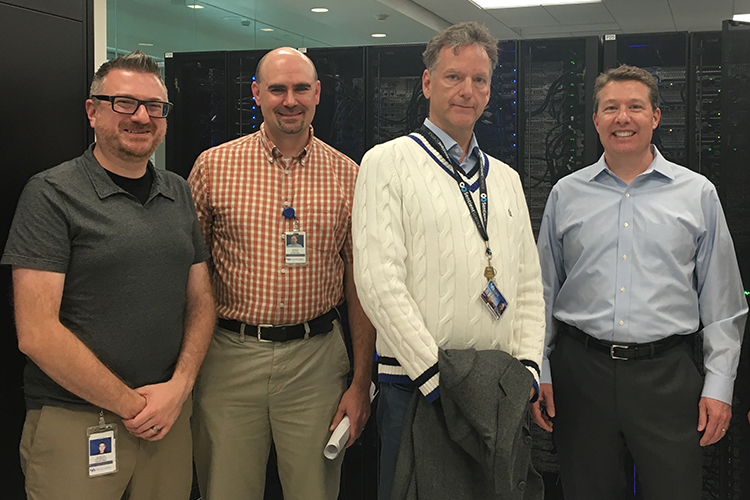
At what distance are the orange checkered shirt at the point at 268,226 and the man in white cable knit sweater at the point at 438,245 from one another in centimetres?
34

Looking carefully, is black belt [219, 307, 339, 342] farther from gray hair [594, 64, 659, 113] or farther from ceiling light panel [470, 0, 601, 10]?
ceiling light panel [470, 0, 601, 10]

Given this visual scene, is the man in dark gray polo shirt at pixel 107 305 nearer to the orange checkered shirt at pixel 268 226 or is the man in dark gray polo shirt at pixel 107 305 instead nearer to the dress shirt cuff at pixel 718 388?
the orange checkered shirt at pixel 268 226

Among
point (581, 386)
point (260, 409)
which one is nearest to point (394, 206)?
point (260, 409)

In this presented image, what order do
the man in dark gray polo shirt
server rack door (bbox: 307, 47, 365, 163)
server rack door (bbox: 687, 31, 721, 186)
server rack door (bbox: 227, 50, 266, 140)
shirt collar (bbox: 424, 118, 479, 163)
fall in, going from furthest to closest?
server rack door (bbox: 227, 50, 266, 140) → server rack door (bbox: 307, 47, 365, 163) → server rack door (bbox: 687, 31, 721, 186) → shirt collar (bbox: 424, 118, 479, 163) → the man in dark gray polo shirt

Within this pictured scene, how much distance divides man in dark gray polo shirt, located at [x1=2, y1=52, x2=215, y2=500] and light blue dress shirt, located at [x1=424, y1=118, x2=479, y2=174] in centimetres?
74

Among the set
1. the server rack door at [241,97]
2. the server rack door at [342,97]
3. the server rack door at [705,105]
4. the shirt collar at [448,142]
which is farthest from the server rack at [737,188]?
the server rack door at [241,97]

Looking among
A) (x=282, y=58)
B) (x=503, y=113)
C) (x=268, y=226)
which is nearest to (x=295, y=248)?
(x=268, y=226)

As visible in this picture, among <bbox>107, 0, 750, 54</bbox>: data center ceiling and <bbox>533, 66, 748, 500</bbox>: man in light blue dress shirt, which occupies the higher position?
<bbox>107, 0, 750, 54</bbox>: data center ceiling

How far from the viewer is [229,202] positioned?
6.72 feet

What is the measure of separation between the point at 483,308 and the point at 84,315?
1.01 m

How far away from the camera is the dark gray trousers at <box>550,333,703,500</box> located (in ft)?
6.82

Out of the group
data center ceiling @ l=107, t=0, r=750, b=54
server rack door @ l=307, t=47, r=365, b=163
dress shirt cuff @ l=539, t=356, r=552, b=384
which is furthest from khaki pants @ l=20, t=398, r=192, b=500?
data center ceiling @ l=107, t=0, r=750, b=54

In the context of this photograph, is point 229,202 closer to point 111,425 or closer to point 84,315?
point 84,315

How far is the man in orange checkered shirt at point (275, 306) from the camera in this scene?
2.04 metres
